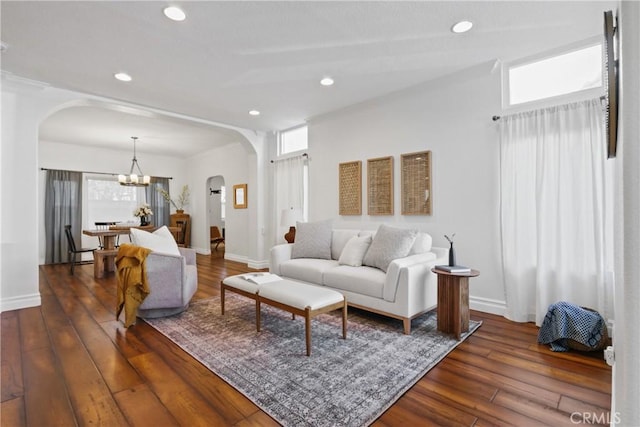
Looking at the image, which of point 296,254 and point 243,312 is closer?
point 243,312

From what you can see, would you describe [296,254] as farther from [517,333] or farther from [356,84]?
[517,333]

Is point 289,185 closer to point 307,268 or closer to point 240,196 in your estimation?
point 240,196

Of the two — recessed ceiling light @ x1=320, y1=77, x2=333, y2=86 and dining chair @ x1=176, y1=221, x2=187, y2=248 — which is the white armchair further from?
dining chair @ x1=176, y1=221, x2=187, y2=248

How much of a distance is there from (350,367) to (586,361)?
1.75 metres

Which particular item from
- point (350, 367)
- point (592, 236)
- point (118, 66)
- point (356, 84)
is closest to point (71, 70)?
point (118, 66)

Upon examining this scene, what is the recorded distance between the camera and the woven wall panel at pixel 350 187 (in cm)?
448

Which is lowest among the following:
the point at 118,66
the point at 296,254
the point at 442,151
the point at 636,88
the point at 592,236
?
the point at 296,254

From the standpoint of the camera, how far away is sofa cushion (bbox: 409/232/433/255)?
330cm

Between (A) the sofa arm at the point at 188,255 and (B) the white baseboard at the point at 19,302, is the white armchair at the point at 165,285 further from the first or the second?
(B) the white baseboard at the point at 19,302

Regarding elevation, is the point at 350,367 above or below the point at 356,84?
below

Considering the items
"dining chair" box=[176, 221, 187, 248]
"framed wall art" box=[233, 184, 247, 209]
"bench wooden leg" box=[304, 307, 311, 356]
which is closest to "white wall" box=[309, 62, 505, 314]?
"bench wooden leg" box=[304, 307, 311, 356]

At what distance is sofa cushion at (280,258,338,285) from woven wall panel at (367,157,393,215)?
3.32 feet

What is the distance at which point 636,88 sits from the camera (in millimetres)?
665

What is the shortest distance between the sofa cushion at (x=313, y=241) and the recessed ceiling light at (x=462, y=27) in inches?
99.8
